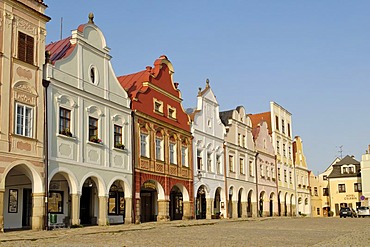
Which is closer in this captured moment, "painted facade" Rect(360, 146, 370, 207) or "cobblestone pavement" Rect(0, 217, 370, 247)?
"cobblestone pavement" Rect(0, 217, 370, 247)

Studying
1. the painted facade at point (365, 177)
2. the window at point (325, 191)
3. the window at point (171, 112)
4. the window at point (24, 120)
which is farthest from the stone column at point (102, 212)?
the window at point (325, 191)

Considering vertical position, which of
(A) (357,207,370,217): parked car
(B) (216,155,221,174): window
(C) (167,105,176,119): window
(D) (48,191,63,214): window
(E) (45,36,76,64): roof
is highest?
(E) (45,36,76,64): roof

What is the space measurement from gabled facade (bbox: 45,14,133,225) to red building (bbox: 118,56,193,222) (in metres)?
1.35

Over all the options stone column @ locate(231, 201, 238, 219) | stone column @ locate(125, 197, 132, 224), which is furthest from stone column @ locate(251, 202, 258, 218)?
stone column @ locate(125, 197, 132, 224)

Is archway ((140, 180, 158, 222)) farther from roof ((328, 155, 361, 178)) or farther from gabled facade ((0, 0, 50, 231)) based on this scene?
roof ((328, 155, 361, 178))

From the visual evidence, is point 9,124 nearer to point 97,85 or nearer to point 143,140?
point 97,85

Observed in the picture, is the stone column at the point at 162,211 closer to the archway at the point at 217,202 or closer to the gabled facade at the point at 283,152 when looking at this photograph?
the archway at the point at 217,202

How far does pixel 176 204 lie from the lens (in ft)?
133

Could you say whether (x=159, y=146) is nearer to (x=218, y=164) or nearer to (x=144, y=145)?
(x=144, y=145)

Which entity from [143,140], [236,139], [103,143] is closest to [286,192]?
[236,139]

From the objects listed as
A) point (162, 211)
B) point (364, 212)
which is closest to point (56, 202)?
point (162, 211)

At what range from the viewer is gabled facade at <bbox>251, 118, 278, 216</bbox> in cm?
5205

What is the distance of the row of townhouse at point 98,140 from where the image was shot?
2300cm

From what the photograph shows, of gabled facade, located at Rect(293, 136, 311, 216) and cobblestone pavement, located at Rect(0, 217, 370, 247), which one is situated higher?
gabled facade, located at Rect(293, 136, 311, 216)
